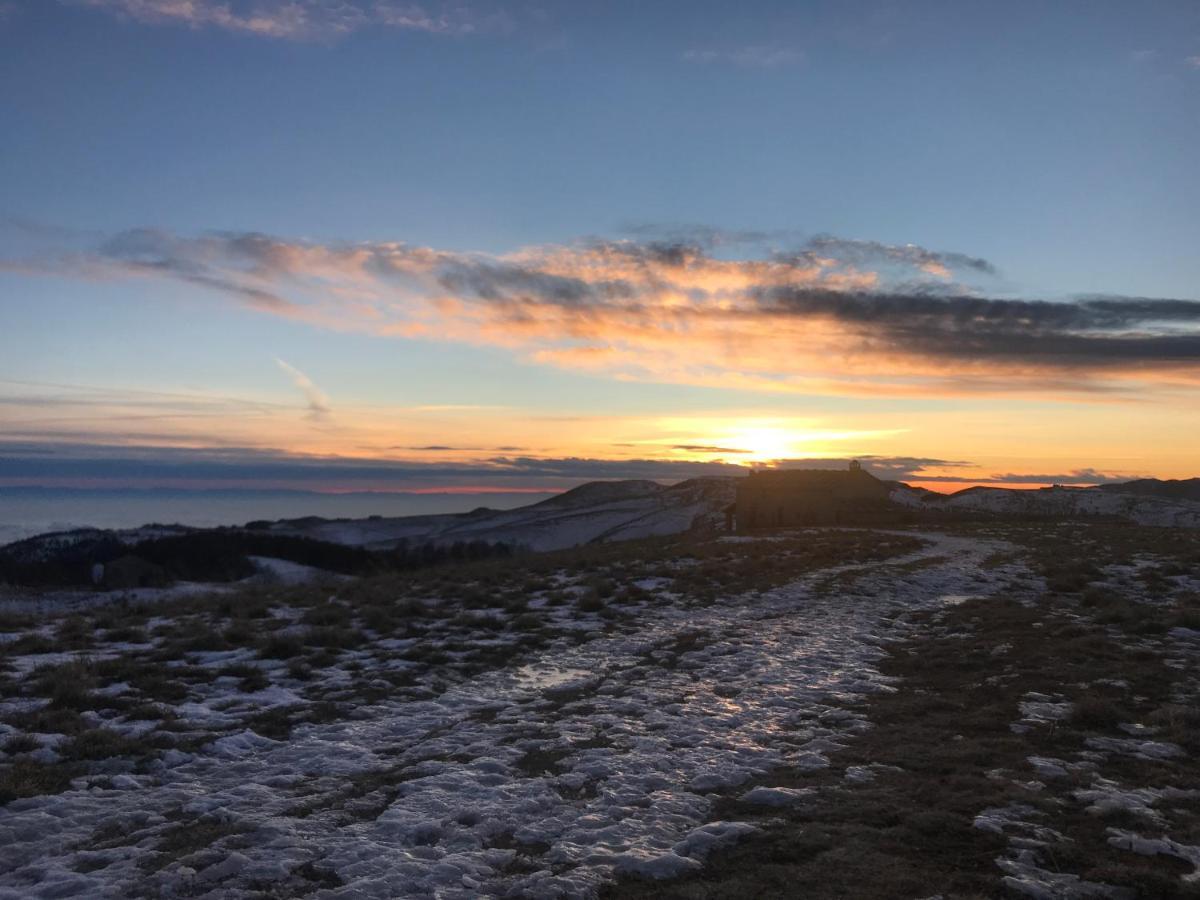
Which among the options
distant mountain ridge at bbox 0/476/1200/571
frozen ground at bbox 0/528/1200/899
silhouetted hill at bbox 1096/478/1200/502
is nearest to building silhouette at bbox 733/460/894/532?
distant mountain ridge at bbox 0/476/1200/571

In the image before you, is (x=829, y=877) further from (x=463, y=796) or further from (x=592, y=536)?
(x=592, y=536)

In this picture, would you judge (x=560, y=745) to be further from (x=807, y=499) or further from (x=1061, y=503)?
(x=1061, y=503)

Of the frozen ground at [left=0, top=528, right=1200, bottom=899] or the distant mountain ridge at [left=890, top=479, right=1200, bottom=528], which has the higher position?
the frozen ground at [left=0, top=528, right=1200, bottom=899]

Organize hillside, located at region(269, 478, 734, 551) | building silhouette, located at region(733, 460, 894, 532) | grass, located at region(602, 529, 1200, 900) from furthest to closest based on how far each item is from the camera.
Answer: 1. hillside, located at region(269, 478, 734, 551)
2. building silhouette, located at region(733, 460, 894, 532)
3. grass, located at region(602, 529, 1200, 900)

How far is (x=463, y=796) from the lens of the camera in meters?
7.16

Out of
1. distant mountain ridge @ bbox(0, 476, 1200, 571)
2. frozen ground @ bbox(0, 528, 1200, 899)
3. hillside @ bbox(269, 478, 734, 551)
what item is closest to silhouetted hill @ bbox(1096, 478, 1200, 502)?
distant mountain ridge @ bbox(0, 476, 1200, 571)

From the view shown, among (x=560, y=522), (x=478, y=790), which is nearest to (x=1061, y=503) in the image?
(x=560, y=522)

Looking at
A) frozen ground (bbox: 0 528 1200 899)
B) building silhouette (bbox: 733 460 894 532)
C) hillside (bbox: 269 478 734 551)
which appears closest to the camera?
frozen ground (bbox: 0 528 1200 899)

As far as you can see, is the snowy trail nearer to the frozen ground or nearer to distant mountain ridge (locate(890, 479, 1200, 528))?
the frozen ground

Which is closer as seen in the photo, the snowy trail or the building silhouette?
the snowy trail

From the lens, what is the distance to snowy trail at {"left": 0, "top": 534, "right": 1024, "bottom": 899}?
562 cm

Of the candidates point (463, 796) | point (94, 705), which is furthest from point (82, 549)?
point (463, 796)

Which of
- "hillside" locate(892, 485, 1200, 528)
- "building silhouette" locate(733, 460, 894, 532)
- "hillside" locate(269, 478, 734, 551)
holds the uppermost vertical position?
"building silhouette" locate(733, 460, 894, 532)

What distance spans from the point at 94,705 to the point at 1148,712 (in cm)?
1417
